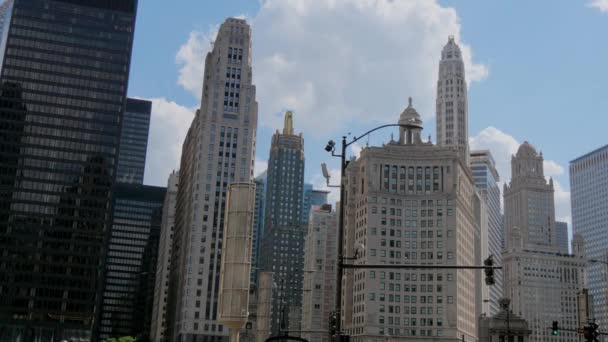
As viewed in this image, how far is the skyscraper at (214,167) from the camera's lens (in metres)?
151

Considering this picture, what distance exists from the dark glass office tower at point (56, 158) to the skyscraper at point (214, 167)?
20769mm

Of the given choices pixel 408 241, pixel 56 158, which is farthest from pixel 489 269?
pixel 56 158

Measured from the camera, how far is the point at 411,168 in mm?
150875

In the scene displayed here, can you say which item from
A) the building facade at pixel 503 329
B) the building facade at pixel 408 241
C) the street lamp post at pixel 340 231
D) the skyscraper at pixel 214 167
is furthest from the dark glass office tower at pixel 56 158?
the street lamp post at pixel 340 231

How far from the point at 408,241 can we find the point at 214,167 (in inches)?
1722

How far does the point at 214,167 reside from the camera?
15750 cm

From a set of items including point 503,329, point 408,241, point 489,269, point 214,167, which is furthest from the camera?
point 214,167

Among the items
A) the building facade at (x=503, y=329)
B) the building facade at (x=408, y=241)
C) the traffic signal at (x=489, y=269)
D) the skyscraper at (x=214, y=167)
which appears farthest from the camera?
the skyscraper at (x=214, y=167)

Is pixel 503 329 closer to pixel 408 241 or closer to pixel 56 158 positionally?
pixel 408 241

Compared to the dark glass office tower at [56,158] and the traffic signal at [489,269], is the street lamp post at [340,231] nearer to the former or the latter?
the traffic signal at [489,269]

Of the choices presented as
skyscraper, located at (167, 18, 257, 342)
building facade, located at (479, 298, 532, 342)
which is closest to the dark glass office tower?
skyscraper, located at (167, 18, 257, 342)

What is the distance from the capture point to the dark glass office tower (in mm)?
160875

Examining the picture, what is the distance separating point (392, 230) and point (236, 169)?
35769 millimetres

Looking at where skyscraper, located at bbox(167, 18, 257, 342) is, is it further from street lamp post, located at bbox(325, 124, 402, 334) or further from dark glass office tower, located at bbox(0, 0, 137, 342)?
street lamp post, located at bbox(325, 124, 402, 334)
